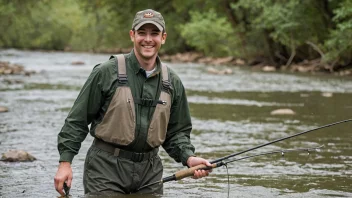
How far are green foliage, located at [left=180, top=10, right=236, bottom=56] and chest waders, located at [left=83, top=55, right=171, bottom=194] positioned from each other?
116ft

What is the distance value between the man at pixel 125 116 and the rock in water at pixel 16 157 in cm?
355

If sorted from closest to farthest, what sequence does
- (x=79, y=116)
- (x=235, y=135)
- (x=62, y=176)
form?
(x=62, y=176), (x=79, y=116), (x=235, y=135)

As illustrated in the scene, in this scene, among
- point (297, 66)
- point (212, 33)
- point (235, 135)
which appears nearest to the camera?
point (235, 135)

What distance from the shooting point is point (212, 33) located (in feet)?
135

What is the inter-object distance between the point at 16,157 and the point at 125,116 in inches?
156

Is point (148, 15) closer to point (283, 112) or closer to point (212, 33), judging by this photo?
point (283, 112)

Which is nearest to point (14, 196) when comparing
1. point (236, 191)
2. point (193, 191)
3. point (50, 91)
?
point (193, 191)

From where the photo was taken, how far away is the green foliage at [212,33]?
4038 centimetres

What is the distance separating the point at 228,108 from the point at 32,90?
6.28 metres

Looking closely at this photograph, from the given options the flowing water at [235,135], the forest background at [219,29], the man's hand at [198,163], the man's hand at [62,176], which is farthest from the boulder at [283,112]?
the forest background at [219,29]

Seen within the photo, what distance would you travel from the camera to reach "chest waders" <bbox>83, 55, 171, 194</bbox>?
4.23 m

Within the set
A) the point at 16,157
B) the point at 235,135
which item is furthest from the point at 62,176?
the point at 235,135

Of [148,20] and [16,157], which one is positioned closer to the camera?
[148,20]

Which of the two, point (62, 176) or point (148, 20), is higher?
point (148, 20)
